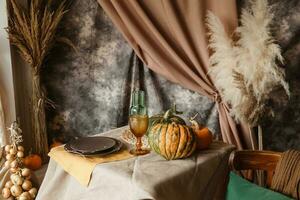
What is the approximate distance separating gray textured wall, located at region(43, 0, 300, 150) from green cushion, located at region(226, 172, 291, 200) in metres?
0.73

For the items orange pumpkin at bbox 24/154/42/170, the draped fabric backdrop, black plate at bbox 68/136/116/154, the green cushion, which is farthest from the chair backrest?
orange pumpkin at bbox 24/154/42/170

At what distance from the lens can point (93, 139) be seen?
1.75 m

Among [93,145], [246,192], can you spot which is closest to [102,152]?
[93,145]

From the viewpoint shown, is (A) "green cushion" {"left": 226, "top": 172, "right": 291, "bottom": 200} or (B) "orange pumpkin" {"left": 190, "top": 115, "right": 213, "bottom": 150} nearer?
(A) "green cushion" {"left": 226, "top": 172, "right": 291, "bottom": 200}

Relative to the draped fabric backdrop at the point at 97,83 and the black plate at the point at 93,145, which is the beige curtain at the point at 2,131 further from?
the black plate at the point at 93,145

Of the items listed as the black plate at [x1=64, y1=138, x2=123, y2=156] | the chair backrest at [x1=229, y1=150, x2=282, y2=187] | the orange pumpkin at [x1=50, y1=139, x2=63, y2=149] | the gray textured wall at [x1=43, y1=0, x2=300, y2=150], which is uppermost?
the gray textured wall at [x1=43, y1=0, x2=300, y2=150]

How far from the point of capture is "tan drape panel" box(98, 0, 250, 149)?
79.2 inches

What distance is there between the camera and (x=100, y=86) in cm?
265

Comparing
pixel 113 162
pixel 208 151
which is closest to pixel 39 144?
pixel 113 162

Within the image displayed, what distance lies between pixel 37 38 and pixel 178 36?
1086 mm

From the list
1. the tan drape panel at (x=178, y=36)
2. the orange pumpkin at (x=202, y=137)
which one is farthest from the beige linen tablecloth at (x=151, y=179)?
the tan drape panel at (x=178, y=36)

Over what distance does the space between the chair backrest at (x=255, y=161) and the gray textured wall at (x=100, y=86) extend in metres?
0.55

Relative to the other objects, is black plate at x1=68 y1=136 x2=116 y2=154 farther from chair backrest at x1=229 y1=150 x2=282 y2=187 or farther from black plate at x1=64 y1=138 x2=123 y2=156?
chair backrest at x1=229 y1=150 x2=282 y2=187

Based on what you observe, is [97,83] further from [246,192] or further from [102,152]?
[246,192]
